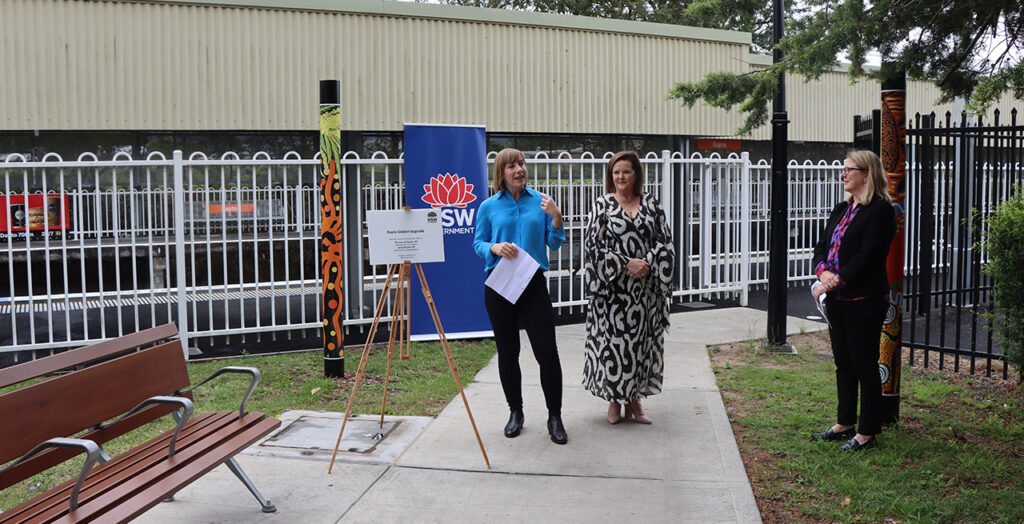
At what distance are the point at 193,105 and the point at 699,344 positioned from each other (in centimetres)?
839

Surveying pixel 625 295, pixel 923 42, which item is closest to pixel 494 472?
pixel 625 295

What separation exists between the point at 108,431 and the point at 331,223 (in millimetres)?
3275

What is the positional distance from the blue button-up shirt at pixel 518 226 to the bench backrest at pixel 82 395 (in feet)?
6.57

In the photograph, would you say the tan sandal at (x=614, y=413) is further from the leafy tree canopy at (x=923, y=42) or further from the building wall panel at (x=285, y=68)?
the building wall panel at (x=285, y=68)

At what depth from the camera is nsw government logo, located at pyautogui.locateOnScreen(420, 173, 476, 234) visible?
813cm

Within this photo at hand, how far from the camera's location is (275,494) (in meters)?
4.54

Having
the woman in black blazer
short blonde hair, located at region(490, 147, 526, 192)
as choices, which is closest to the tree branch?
the woman in black blazer

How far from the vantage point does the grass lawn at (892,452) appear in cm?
435

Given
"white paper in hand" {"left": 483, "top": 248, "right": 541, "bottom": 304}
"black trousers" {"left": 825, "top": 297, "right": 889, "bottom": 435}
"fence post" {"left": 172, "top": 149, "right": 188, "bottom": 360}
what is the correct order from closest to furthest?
1. "black trousers" {"left": 825, "top": 297, "right": 889, "bottom": 435}
2. "white paper in hand" {"left": 483, "top": 248, "right": 541, "bottom": 304}
3. "fence post" {"left": 172, "top": 149, "right": 188, "bottom": 360}

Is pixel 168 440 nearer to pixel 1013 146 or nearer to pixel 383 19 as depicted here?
pixel 1013 146

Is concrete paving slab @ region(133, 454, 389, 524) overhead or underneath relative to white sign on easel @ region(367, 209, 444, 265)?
underneath

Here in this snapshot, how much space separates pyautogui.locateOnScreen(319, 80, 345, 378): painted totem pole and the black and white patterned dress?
7.91 feet

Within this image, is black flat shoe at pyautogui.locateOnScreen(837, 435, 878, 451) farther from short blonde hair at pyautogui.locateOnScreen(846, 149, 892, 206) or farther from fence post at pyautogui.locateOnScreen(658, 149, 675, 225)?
fence post at pyautogui.locateOnScreen(658, 149, 675, 225)

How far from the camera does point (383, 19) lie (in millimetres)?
13477
